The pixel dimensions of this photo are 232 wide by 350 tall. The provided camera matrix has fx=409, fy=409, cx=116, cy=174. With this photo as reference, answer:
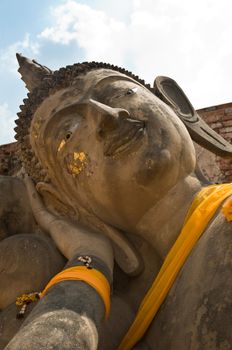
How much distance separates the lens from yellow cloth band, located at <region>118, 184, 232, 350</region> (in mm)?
1510

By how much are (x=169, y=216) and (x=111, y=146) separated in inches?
15.4

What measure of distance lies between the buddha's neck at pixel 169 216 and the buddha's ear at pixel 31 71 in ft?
3.35

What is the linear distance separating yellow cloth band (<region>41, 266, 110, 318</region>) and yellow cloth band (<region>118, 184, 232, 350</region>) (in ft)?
0.63

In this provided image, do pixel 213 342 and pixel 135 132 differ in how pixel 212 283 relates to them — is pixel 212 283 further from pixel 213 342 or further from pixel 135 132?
pixel 135 132

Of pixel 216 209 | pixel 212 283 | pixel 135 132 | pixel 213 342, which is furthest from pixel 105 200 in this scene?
pixel 213 342

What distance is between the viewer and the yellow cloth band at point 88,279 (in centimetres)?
136

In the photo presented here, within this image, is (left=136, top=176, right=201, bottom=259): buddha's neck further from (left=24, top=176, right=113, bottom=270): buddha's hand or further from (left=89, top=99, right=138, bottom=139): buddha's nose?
(left=89, top=99, right=138, bottom=139): buddha's nose

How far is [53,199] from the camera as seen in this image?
2029mm

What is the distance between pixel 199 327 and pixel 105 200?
664mm

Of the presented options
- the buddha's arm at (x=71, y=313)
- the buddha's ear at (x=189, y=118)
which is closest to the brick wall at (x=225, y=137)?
the buddha's ear at (x=189, y=118)

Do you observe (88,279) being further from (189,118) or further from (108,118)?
(189,118)

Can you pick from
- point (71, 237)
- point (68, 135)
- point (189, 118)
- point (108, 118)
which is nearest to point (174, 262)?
point (71, 237)

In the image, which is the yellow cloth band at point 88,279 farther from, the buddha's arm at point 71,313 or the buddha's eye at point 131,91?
the buddha's eye at point 131,91

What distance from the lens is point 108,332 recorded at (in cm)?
155
